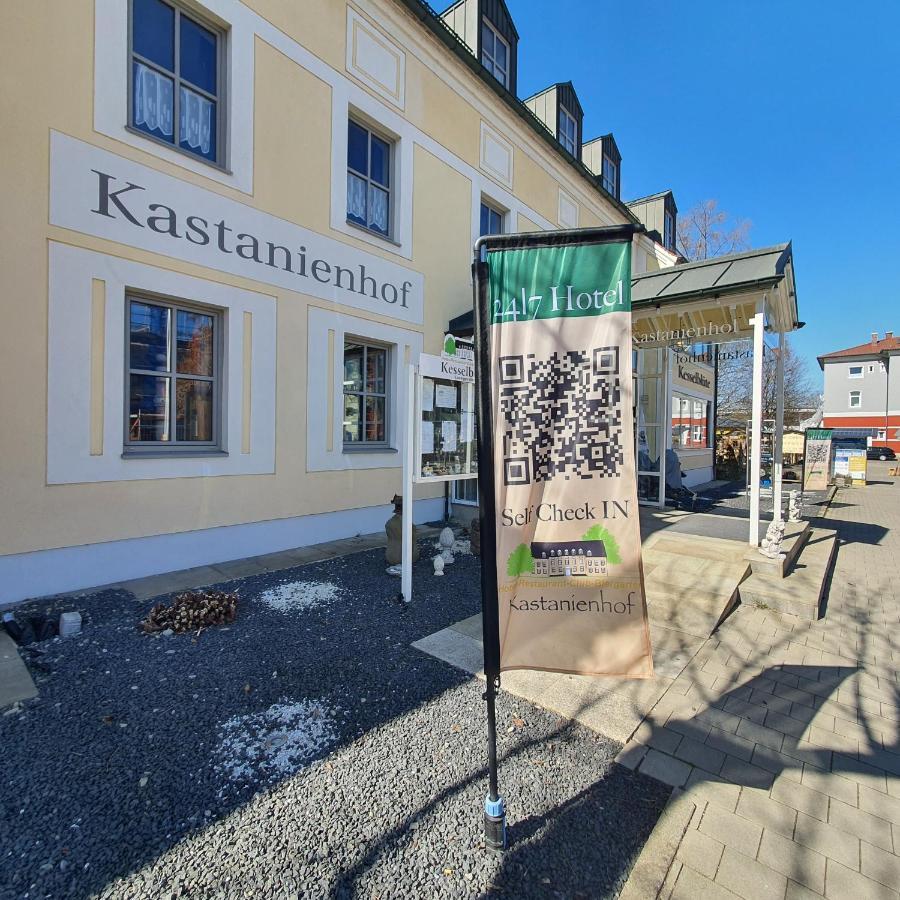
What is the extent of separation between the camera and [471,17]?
30.8ft

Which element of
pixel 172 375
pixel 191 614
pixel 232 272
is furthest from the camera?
pixel 232 272

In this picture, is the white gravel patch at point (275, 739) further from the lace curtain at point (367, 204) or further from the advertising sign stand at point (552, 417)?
the lace curtain at point (367, 204)

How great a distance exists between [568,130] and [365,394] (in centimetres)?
975

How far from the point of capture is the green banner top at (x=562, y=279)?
6.39 ft

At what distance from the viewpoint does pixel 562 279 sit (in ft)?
6.43

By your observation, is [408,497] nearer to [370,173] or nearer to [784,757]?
[784,757]

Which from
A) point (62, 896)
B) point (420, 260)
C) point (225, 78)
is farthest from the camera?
point (420, 260)

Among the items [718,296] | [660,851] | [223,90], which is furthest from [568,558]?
[223,90]

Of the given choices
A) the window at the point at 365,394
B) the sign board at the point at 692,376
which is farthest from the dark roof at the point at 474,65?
the sign board at the point at 692,376

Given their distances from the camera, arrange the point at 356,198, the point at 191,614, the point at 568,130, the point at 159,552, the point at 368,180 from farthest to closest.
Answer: the point at 568,130 < the point at 368,180 < the point at 356,198 < the point at 159,552 < the point at 191,614

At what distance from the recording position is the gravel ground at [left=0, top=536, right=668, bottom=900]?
1.81 m

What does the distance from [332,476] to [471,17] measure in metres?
9.32

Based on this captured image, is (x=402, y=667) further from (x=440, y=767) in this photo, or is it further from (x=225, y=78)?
(x=225, y=78)

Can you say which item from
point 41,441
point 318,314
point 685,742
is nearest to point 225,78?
point 318,314
